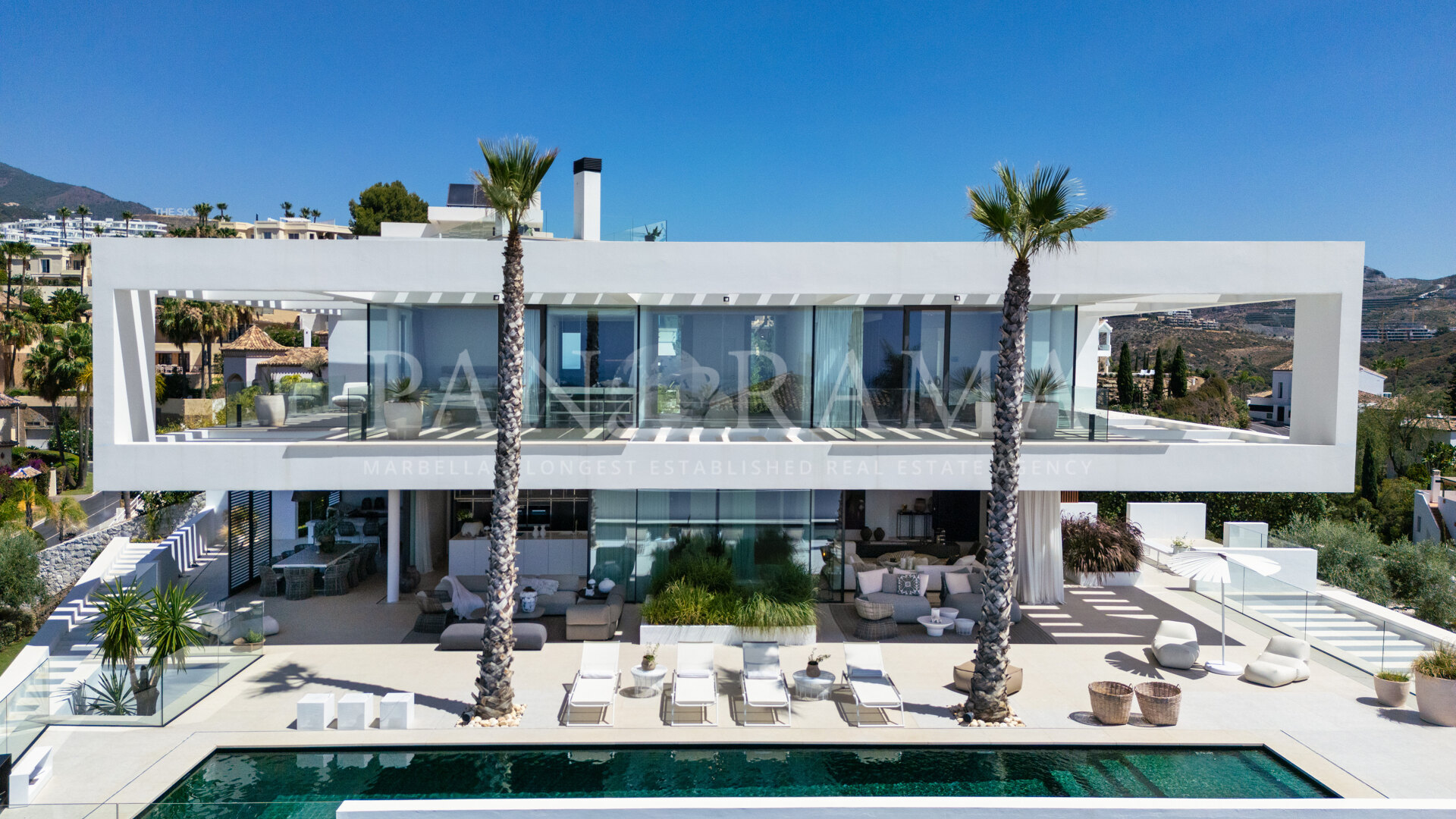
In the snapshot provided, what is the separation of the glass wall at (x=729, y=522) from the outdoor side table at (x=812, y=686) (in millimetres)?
4238

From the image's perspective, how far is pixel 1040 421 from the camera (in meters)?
15.2

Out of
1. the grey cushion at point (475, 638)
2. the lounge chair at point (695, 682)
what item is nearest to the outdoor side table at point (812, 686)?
the lounge chair at point (695, 682)

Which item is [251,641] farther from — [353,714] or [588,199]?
[588,199]

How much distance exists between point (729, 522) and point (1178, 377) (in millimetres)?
61726

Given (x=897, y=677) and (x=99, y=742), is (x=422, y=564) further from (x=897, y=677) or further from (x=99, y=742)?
(x=897, y=677)

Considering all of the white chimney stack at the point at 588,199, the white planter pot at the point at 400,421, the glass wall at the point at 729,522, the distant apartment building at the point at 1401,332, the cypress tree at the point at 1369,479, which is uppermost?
the distant apartment building at the point at 1401,332

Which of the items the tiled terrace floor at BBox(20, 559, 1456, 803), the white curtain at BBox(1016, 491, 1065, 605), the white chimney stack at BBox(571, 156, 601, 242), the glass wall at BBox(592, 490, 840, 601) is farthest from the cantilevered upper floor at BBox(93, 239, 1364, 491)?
the white chimney stack at BBox(571, 156, 601, 242)

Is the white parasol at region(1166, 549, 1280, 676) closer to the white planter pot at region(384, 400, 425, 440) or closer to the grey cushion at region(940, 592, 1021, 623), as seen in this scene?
the grey cushion at region(940, 592, 1021, 623)

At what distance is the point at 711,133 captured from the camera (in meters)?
79.0

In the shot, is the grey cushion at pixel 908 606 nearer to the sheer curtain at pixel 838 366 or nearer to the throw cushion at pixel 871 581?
the throw cushion at pixel 871 581

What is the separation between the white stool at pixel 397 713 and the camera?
422 inches

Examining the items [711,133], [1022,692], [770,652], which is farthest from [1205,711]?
[711,133]

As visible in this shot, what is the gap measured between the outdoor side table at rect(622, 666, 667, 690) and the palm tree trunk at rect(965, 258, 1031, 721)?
427cm

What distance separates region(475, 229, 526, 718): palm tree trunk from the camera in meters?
11.2
